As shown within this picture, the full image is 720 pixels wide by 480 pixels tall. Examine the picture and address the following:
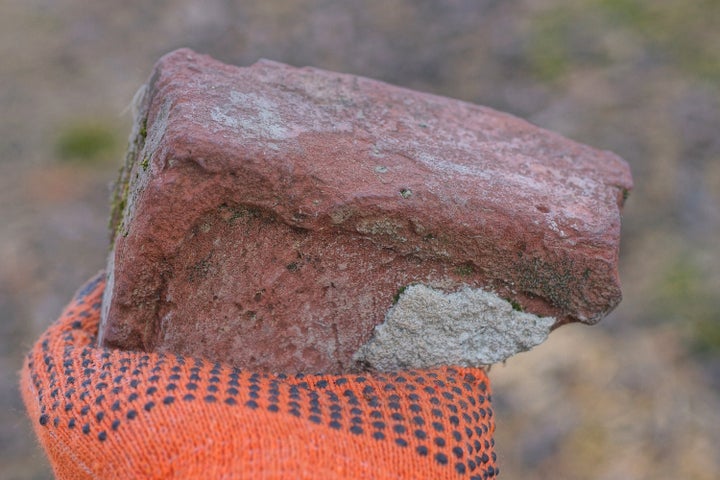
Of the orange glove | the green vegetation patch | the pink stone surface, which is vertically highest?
the pink stone surface

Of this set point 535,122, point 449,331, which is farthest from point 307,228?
point 535,122

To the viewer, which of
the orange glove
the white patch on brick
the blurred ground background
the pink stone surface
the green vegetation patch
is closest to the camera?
the orange glove

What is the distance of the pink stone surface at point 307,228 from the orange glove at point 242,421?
0.32 ft

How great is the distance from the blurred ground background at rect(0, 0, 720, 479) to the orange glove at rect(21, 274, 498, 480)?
2.29ft

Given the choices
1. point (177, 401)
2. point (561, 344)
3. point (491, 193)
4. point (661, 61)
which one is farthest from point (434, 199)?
point (661, 61)

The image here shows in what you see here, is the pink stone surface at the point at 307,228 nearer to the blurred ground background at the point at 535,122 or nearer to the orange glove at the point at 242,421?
the orange glove at the point at 242,421

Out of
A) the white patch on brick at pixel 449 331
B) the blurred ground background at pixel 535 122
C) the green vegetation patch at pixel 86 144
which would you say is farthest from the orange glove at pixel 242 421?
the green vegetation patch at pixel 86 144

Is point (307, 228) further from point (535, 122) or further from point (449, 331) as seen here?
point (535, 122)

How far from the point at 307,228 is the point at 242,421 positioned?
14.0 inches

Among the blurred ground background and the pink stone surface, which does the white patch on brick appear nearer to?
the pink stone surface

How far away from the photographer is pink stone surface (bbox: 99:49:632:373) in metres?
1.30

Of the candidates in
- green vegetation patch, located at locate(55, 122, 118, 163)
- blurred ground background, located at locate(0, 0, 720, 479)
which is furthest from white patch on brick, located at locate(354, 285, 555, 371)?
green vegetation patch, located at locate(55, 122, 118, 163)

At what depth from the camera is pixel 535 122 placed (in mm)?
3732

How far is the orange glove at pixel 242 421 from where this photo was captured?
119 cm
